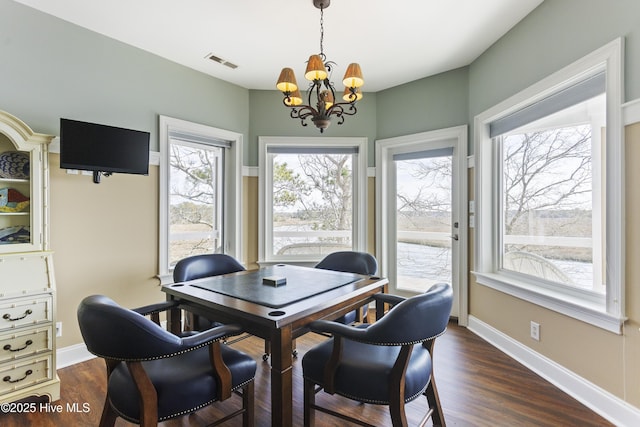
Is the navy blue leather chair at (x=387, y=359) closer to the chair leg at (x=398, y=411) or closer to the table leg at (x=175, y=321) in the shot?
the chair leg at (x=398, y=411)

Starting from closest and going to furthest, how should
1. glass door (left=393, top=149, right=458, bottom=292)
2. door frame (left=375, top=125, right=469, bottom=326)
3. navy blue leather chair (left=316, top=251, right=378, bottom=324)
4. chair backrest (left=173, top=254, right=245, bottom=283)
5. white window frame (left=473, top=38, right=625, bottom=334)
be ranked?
white window frame (left=473, top=38, right=625, bottom=334), chair backrest (left=173, top=254, right=245, bottom=283), navy blue leather chair (left=316, top=251, right=378, bottom=324), door frame (left=375, top=125, right=469, bottom=326), glass door (left=393, top=149, right=458, bottom=292)

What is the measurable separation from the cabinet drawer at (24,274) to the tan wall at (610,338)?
11.2ft

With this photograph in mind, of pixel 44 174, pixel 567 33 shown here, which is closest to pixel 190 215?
pixel 44 174

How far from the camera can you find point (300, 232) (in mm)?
3988

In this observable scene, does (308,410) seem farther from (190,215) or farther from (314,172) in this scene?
(314,172)

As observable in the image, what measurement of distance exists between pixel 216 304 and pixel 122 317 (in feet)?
1.54

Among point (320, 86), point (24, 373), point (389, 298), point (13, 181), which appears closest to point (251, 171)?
point (320, 86)

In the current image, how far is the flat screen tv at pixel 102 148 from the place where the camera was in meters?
2.32

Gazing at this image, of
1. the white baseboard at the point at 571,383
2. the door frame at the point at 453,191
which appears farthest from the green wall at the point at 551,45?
the white baseboard at the point at 571,383

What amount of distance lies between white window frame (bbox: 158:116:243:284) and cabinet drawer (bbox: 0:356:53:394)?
3.74 feet

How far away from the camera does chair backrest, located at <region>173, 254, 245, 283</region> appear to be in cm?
238

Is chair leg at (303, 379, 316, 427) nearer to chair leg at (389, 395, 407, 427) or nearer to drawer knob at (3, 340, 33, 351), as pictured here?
chair leg at (389, 395, 407, 427)

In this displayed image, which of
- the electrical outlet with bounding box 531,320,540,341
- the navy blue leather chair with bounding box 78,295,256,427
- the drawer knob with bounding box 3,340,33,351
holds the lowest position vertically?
the electrical outlet with bounding box 531,320,540,341

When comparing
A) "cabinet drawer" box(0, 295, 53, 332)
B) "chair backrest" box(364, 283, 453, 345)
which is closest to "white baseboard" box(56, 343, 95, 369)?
"cabinet drawer" box(0, 295, 53, 332)
